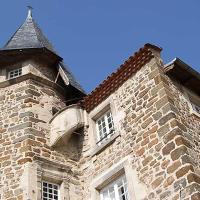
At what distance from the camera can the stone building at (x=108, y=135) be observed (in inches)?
314

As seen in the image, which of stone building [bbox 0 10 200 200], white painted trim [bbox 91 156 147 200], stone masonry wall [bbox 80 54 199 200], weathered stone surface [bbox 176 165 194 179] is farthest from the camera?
white painted trim [bbox 91 156 147 200]

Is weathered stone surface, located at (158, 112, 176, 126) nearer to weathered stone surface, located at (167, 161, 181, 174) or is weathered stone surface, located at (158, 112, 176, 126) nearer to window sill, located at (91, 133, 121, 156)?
weathered stone surface, located at (167, 161, 181, 174)

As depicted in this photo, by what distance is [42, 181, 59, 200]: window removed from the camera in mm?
9430

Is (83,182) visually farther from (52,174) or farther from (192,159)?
(192,159)

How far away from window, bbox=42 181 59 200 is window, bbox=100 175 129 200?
1.14 meters

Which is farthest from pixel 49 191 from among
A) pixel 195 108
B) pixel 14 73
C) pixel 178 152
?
pixel 14 73

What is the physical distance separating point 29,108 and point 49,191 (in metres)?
2.48

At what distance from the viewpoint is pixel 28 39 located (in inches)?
541

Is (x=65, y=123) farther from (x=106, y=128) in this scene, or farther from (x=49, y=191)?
(x=49, y=191)

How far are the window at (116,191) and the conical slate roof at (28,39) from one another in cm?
560

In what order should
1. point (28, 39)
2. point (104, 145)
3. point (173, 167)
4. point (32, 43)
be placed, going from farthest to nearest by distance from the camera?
point (28, 39), point (32, 43), point (104, 145), point (173, 167)

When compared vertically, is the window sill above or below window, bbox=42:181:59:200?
above

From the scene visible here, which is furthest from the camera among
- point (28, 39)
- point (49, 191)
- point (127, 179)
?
point (28, 39)

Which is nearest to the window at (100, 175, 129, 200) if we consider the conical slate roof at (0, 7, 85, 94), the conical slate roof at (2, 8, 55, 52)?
the conical slate roof at (0, 7, 85, 94)
